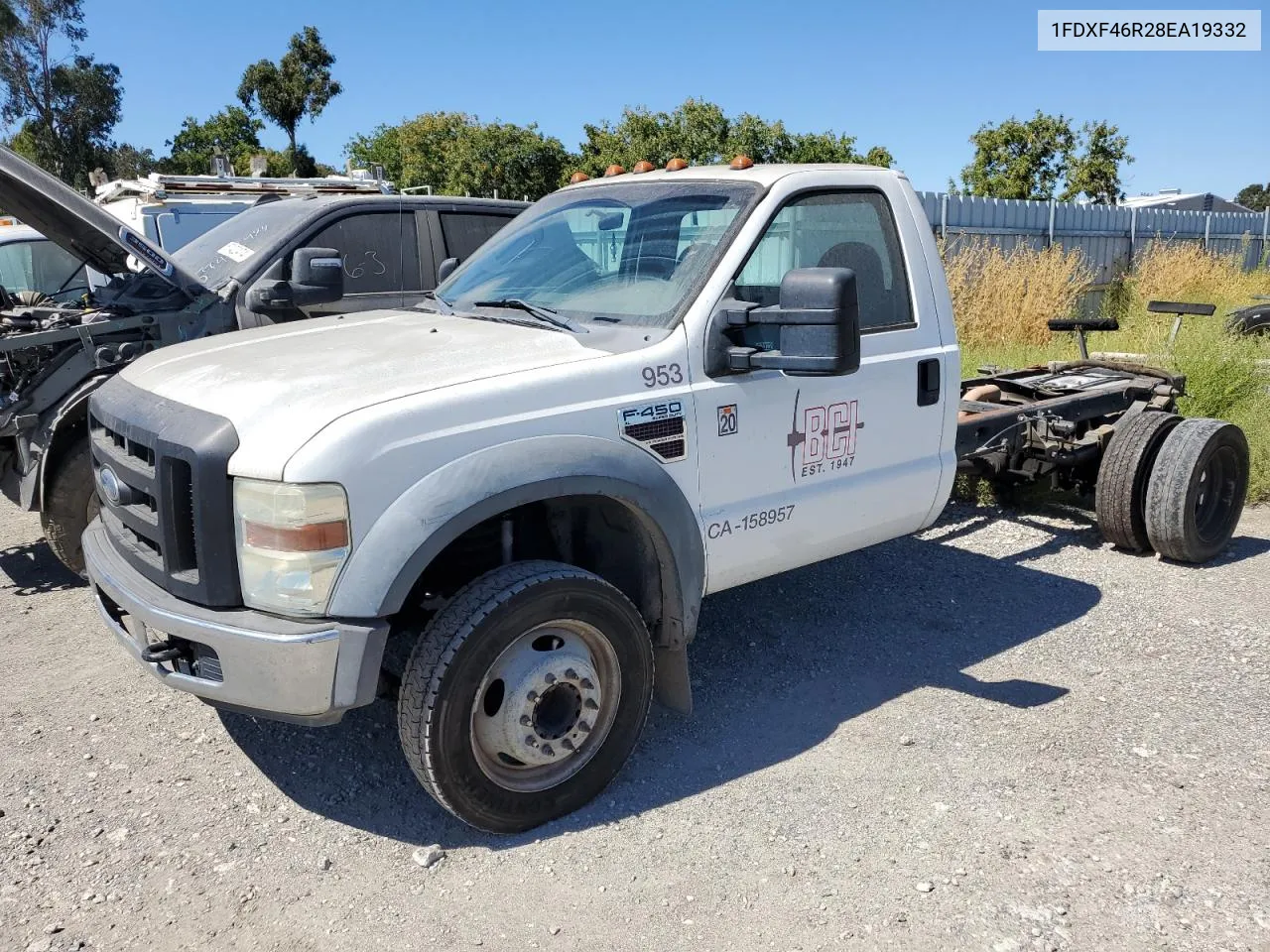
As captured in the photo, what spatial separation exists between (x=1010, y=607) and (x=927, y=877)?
7.86ft

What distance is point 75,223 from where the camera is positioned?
16.9ft

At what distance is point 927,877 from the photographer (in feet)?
9.52

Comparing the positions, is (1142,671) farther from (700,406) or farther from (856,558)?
(700,406)

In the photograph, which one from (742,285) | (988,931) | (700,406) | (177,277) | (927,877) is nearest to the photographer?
(988,931)

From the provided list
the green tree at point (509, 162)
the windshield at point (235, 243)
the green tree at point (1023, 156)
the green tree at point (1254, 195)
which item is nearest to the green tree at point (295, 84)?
the green tree at point (509, 162)

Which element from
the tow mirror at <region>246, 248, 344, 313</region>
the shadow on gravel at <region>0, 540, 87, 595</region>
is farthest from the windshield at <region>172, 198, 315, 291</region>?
the shadow on gravel at <region>0, 540, 87, 595</region>

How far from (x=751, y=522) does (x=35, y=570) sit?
4.51m

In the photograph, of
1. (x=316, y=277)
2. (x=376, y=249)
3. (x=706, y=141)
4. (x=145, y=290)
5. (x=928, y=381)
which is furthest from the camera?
(x=706, y=141)

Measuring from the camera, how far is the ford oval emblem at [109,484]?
3.22m

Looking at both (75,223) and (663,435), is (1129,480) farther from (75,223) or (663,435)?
(75,223)

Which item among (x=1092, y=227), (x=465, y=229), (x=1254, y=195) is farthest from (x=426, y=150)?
(x=1254, y=195)

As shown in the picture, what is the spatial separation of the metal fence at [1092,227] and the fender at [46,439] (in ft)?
38.6

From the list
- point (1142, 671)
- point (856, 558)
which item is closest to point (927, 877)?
point (1142, 671)

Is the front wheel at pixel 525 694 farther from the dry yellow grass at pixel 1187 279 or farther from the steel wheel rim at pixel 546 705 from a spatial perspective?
the dry yellow grass at pixel 1187 279
